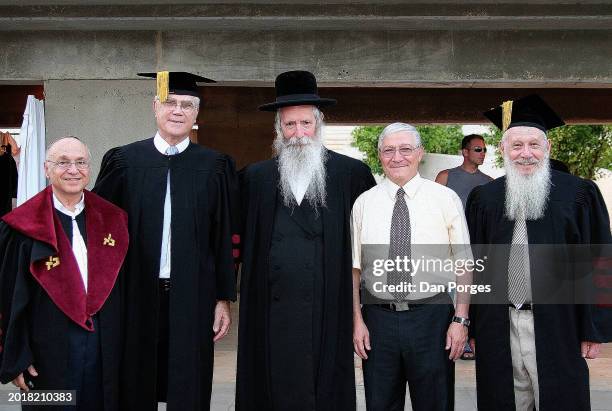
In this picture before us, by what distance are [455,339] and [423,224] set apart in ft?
1.96

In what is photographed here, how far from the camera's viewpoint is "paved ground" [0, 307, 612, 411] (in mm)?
5559

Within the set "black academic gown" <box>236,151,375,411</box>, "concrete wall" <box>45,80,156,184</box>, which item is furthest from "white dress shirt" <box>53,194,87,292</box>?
"concrete wall" <box>45,80,156,184</box>

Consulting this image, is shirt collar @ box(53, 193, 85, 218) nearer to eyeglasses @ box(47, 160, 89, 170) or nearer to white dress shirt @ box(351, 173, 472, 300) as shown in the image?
eyeglasses @ box(47, 160, 89, 170)

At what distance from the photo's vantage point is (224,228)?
3.90 metres

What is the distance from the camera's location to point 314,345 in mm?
3799

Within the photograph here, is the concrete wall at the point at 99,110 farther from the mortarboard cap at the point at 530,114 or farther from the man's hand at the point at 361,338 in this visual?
the mortarboard cap at the point at 530,114

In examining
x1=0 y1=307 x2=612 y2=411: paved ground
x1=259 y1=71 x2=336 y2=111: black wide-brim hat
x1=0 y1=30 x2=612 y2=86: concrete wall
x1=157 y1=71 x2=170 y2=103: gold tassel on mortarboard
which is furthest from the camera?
x1=0 y1=30 x2=612 y2=86: concrete wall

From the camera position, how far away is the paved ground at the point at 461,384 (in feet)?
18.2

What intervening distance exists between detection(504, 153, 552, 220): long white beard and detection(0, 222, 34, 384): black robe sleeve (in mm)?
2395

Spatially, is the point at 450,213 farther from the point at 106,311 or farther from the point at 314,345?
the point at 106,311

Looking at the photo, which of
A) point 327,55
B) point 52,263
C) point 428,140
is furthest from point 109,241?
point 428,140

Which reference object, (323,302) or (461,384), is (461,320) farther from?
(461,384)

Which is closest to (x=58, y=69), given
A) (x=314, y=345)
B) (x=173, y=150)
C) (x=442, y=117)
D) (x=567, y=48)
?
(x=173, y=150)

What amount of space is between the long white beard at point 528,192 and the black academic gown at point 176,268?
1.49 m
